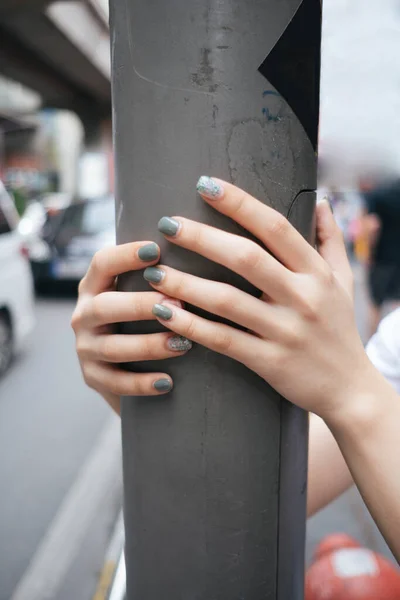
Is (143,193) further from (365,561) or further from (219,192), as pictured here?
(365,561)

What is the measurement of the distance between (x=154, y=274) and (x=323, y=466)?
0.66 m

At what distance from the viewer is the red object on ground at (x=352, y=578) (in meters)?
1.36

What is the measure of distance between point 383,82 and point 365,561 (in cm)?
144

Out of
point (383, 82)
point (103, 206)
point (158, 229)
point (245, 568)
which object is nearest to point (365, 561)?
point (245, 568)

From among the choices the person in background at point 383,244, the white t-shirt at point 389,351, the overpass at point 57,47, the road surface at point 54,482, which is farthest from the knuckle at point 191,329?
the overpass at point 57,47

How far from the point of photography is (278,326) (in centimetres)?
72

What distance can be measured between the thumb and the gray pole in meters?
0.06

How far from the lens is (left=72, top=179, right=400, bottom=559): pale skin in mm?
723

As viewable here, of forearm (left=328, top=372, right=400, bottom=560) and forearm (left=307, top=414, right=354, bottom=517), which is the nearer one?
forearm (left=328, top=372, right=400, bottom=560)

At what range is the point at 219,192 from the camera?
74 centimetres

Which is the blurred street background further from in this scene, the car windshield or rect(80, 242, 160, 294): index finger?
rect(80, 242, 160, 294): index finger

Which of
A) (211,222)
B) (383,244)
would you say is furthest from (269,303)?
(383,244)

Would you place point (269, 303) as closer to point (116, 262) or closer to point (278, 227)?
point (278, 227)

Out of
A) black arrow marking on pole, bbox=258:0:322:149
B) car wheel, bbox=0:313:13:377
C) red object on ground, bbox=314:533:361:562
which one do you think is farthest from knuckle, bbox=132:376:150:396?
car wheel, bbox=0:313:13:377
